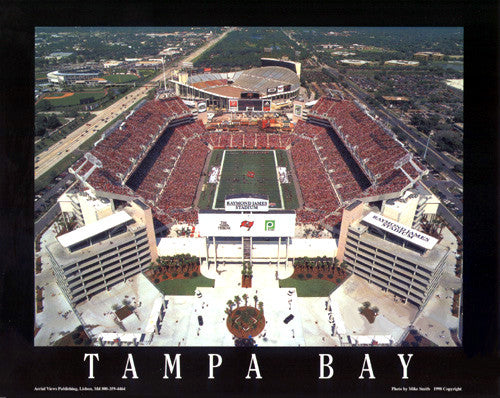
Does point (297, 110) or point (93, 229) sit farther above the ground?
point (297, 110)

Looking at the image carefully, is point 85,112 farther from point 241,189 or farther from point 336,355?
point 336,355

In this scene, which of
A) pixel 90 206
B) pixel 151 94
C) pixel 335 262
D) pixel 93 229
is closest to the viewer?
pixel 93 229

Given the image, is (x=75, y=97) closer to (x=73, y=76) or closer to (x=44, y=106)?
(x=44, y=106)

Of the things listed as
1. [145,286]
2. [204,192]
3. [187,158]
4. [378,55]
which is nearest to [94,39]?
[378,55]

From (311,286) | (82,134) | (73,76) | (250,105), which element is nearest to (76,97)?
(73,76)

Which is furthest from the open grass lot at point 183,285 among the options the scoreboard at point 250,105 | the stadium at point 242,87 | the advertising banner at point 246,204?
the scoreboard at point 250,105

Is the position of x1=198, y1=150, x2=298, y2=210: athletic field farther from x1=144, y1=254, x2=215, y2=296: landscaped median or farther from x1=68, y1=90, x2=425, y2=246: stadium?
x1=144, y1=254, x2=215, y2=296: landscaped median
